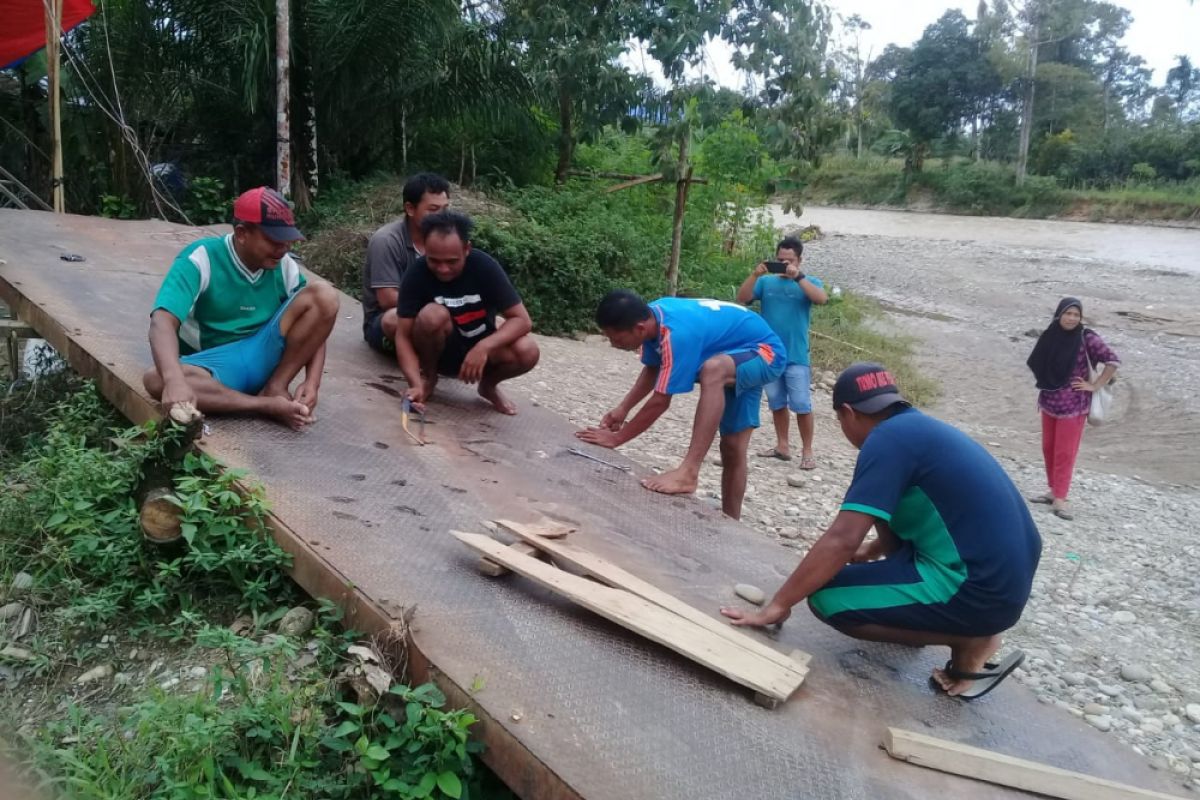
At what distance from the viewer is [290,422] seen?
405cm

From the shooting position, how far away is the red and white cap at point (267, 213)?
384cm

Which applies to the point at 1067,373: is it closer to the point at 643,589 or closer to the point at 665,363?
the point at 665,363

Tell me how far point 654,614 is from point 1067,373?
5432 mm

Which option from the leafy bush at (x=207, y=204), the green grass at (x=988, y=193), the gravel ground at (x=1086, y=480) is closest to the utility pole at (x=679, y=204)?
the gravel ground at (x=1086, y=480)

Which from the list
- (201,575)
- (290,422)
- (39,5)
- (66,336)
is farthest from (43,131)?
(201,575)

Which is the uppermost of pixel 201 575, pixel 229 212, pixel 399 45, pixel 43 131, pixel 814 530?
pixel 399 45

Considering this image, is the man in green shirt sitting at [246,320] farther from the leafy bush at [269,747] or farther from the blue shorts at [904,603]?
the blue shorts at [904,603]

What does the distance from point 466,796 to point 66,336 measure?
3.30m

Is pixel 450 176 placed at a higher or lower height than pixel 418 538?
higher

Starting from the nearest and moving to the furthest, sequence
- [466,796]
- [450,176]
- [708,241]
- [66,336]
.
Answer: [466,796], [66,336], [450,176], [708,241]

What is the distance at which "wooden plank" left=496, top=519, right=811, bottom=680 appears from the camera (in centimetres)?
301

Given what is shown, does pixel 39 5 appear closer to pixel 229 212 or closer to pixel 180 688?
pixel 229 212

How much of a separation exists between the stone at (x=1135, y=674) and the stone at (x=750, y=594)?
8.03 ft

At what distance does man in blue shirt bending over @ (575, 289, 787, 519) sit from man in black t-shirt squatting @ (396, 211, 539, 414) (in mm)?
609
